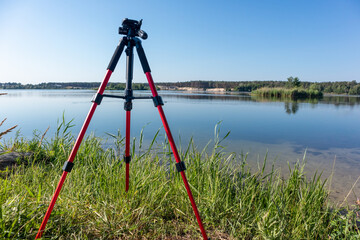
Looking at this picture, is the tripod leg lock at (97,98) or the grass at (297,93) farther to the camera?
the grass at (297,93)

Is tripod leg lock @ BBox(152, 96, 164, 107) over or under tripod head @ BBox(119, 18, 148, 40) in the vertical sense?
under

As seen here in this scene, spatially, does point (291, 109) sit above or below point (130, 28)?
below

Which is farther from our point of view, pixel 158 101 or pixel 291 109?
pixel 291 109

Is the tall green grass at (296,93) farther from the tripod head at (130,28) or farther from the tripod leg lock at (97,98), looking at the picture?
the tripod leg lock at (97,98)

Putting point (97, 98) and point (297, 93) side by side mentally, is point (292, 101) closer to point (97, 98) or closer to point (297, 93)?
point (297, 93)

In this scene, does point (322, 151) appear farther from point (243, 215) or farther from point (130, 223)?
point (130, 223)

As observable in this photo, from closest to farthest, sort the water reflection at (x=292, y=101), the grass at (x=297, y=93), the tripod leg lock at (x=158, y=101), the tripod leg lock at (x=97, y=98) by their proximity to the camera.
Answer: the tripod leg lock at (x=97, y=98)
the tripod leg lock at (x=158, y=101)
the water reflection at (x=292, y=101)
the grass at (x=297, y=93)

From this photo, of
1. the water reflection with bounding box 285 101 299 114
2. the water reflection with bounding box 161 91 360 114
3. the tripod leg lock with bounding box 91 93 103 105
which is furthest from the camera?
the water reflection with bounding box 161 91 360 114

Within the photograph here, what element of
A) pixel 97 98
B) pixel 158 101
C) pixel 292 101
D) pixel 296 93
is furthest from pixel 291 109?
pixel 97 98

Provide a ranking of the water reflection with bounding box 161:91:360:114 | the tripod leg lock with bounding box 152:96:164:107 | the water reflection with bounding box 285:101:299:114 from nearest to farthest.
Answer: the tripod leg lock with bounding box 152:96:164:107, the water reflection with bounding box 285:101:299:114, the water reflection with bounding box 161:91:360:114

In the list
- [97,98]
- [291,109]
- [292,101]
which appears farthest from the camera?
[292,101]

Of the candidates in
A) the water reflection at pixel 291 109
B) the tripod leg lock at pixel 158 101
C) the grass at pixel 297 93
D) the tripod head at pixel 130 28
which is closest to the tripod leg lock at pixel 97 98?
the tripod leg lock at pixel 158 101

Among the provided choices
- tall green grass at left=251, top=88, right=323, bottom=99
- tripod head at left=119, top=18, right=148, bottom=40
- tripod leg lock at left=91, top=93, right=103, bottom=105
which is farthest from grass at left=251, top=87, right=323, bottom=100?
tripod leg lock at left=91, top=93, right=103, bottom=105

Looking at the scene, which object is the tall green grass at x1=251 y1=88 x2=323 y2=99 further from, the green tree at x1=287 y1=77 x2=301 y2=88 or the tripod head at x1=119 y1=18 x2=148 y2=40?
the tripod head at x1=119 y1=18 x2=148 y2=40
